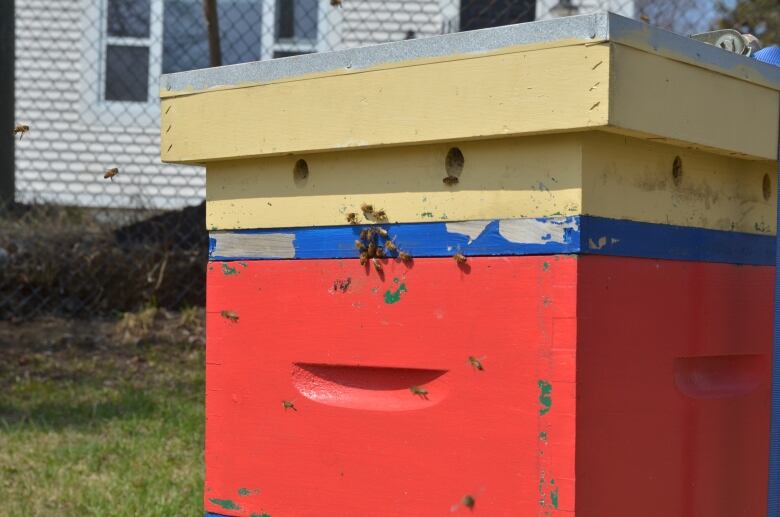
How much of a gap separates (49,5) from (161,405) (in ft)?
16.9

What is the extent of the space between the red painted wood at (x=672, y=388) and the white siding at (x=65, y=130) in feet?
19.4

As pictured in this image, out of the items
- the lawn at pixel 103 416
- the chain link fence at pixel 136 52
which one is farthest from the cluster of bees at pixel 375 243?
the chain link fence at pixel 136 52

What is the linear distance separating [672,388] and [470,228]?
34cm

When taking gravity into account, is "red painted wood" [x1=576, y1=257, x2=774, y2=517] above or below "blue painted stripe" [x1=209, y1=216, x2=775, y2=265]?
below

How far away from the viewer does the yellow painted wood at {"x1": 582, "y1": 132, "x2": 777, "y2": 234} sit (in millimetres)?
1238

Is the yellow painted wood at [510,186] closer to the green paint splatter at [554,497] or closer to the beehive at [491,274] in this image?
the beehive at [491,274]

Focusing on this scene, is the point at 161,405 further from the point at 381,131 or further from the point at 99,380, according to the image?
the point at 381,131

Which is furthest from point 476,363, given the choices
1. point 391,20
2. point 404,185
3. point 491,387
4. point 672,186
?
point 391,20

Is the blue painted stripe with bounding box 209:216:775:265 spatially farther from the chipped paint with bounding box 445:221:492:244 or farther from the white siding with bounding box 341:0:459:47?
the white siding with bounding box 341:0:459:47

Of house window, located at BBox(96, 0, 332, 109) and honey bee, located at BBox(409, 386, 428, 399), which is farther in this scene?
house window, located at BBox(96, 0, 332, 109)

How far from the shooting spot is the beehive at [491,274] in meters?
1.23

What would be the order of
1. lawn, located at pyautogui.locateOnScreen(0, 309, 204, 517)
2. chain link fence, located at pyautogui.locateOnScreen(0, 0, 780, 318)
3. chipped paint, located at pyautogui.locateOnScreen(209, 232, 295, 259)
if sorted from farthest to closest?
chain link fence, located at pyautogui.locateOnScreen(0, 0, 780, 318) → lawn, located at pyautogui.locateOnScreen(0, 309, 204, 517) → chipped paint, located at pyautogui.locateOnScreen(209, 232, 295, 259)

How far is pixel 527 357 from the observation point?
125 cm

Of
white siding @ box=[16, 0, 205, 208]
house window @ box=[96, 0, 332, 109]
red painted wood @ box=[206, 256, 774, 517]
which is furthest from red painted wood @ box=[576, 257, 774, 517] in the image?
house window @ box=[96, 0, 332, 109]
